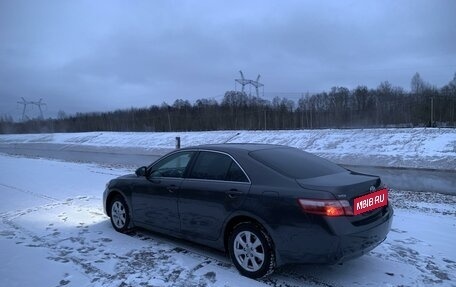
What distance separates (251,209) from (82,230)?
3.72 metres

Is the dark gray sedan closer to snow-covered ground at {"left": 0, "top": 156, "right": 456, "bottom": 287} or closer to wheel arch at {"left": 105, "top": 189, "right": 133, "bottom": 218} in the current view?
snow-covered ground at {"left": 0, "top": 156, "right": 456, "bottom": 287}

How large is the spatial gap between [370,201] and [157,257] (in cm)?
292

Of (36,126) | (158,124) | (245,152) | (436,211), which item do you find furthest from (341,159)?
(36,126)

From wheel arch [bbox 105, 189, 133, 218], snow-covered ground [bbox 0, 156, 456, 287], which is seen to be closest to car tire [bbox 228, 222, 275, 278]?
snow-covered ground [bbox 0, 156, 456, 287]

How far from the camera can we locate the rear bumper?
14.4 ft

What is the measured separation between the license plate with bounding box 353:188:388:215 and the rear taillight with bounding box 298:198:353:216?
0.52 feet

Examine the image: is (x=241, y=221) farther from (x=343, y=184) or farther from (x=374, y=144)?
(x=374, y=144)

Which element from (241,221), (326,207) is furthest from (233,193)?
(326,207)

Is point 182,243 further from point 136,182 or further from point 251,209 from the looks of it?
point 251,209

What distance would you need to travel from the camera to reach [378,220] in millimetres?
4922

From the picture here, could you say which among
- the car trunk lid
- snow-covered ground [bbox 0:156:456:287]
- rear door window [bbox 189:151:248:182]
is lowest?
snow-covered ground [bbox 0:156:456:287]

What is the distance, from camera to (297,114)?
51250 mm

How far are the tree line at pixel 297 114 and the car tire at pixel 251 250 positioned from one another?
22.5 meters

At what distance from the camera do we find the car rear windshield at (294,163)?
509cm
